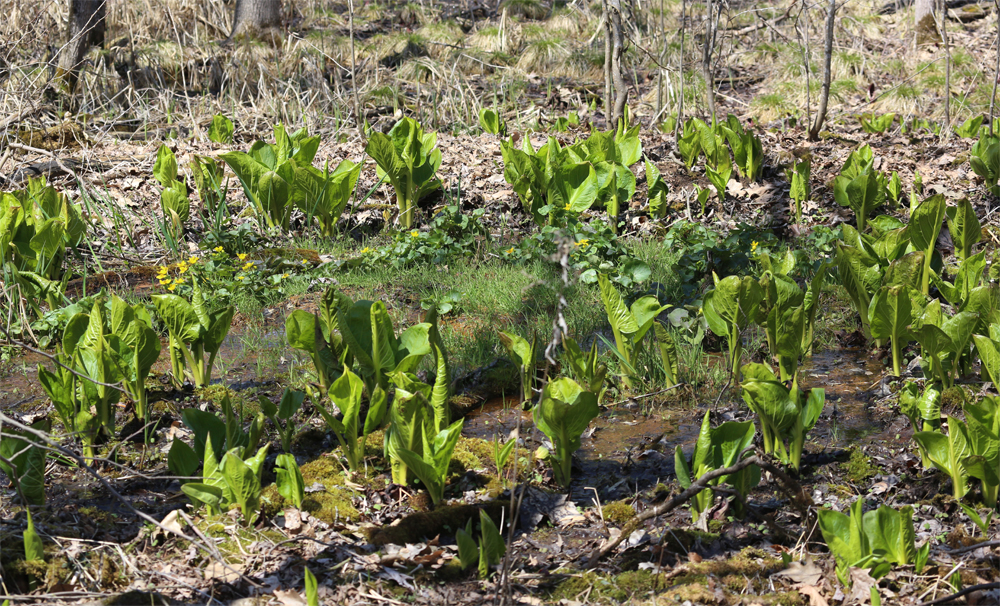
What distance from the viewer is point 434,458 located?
96.7 inches

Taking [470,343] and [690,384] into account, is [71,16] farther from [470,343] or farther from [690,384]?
[690,384]

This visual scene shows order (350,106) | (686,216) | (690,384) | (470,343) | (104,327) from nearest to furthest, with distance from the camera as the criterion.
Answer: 1. (104,327)
2. (690,384)
3. (470,343)
4. (686,216)
5. (350,106)

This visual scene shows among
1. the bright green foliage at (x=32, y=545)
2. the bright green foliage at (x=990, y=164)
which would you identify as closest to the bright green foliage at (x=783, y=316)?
the bright green foliage at (x=32, y=545)

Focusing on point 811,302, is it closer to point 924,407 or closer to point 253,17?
point 924,407

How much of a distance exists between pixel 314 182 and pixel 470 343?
185 cm

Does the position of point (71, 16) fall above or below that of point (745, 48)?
above

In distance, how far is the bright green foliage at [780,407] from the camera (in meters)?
2.49

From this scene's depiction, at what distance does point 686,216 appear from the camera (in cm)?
578

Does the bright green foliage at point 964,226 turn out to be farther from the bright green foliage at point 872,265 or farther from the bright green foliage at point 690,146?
the bright green foliage at point 690,146

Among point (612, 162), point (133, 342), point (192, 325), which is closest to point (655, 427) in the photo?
point (192, 325)

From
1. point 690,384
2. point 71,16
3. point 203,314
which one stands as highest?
point 71,16

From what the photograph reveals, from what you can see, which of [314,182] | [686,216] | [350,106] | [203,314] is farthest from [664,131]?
[203,314]

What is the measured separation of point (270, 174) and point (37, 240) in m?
1.35

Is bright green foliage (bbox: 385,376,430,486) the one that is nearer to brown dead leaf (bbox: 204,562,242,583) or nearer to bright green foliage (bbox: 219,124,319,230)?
brown dead leaf (bbox: 204,562,242,583)
